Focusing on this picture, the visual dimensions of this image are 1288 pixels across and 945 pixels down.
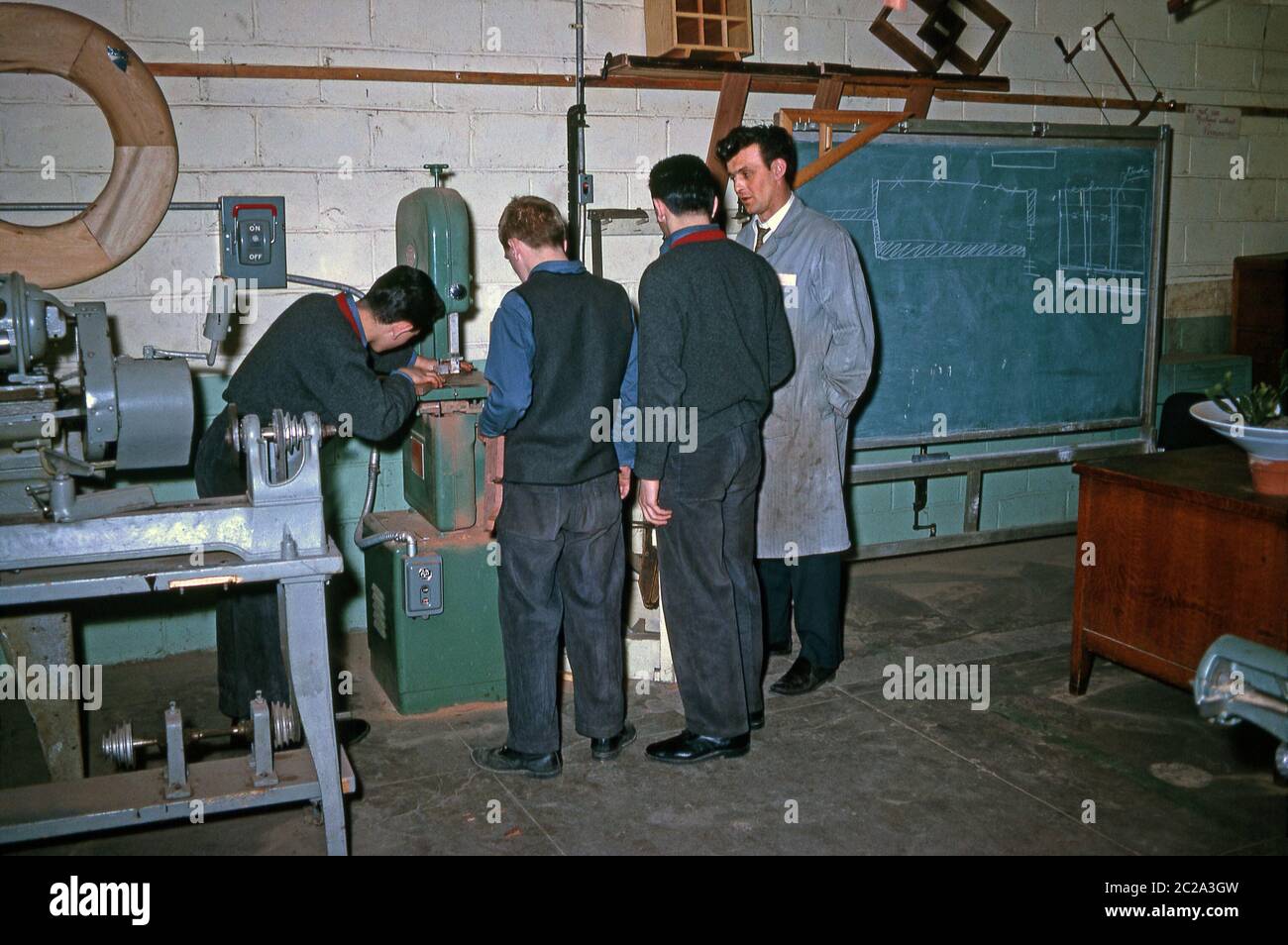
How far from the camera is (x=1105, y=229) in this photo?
4781 mm

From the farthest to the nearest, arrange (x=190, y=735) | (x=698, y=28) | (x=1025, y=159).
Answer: (x=1025, y=159) → (x=698, y=28) → (x=190, y=735)

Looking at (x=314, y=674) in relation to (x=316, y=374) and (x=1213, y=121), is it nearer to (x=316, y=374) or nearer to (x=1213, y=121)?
(x=316, y=374)

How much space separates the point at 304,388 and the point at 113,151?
1224 millimetres

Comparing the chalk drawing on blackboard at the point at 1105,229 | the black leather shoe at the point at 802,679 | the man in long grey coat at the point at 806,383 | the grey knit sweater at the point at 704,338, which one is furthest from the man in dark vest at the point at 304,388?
the chalk drawing on blackboard at the point at 1105,229

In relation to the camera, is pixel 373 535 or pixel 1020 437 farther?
pixel 1020 437

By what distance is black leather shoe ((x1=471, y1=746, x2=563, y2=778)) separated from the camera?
2932 mm

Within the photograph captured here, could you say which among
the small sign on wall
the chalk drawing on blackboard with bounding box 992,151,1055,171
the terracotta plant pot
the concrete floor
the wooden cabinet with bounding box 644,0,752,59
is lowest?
the concrete floor

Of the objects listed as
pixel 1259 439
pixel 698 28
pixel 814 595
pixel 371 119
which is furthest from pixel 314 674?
pixel 698 28

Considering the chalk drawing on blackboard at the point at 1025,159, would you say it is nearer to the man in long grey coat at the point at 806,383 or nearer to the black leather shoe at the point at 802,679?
the man in long grey coat at the point at 806,383

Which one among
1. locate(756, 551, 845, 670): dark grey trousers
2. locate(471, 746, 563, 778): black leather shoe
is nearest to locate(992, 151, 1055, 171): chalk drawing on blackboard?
locate(756, 551, 845, 670): dark grey trousers

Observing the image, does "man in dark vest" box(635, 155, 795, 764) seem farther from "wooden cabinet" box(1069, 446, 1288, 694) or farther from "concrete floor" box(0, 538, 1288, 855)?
"wooden cabinet" box(1069, 446, 1288, 694)

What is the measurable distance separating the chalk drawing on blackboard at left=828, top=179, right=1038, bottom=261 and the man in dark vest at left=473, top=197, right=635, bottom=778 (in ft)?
5.89

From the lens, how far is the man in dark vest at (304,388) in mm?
2914
